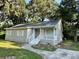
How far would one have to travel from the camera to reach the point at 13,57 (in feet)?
47.3

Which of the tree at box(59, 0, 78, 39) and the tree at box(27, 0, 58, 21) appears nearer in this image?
the tree at box(59, 0, 78, 39)

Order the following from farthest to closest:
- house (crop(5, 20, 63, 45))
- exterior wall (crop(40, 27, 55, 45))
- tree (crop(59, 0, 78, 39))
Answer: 1. tree (crop(59, 0, 78, 39))
2. house (crop(5, 20, 63, 45))
3. exterior wall (crop(40, 27, 55, 45))

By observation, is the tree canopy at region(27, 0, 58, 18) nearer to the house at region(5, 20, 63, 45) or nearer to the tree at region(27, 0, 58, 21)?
the tree at region(27, 0, 58, 21)

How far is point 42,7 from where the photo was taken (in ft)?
129

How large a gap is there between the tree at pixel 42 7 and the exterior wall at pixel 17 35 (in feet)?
38.2

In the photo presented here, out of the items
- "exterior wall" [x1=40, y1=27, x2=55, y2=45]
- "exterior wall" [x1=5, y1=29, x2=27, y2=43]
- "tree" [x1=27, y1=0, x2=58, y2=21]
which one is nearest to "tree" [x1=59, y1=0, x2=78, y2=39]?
"tree" [x1=27, y1=0, x2=58, y2=21]

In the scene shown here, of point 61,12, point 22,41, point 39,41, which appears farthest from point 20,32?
point 61,12

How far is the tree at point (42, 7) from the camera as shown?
38.9 metres

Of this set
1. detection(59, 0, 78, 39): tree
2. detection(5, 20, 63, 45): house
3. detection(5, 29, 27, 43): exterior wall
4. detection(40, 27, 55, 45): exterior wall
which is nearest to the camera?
detection(40, 27, 55, 45): exterior wall

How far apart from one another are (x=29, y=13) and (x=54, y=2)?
7.24m

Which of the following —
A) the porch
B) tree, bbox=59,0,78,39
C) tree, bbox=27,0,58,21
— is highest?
tree, bbox=27,0,58,21

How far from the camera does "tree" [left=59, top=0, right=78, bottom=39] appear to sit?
31.7m

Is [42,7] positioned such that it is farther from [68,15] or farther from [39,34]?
[39,34]

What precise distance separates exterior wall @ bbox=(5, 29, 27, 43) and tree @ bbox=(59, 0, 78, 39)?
985cm
